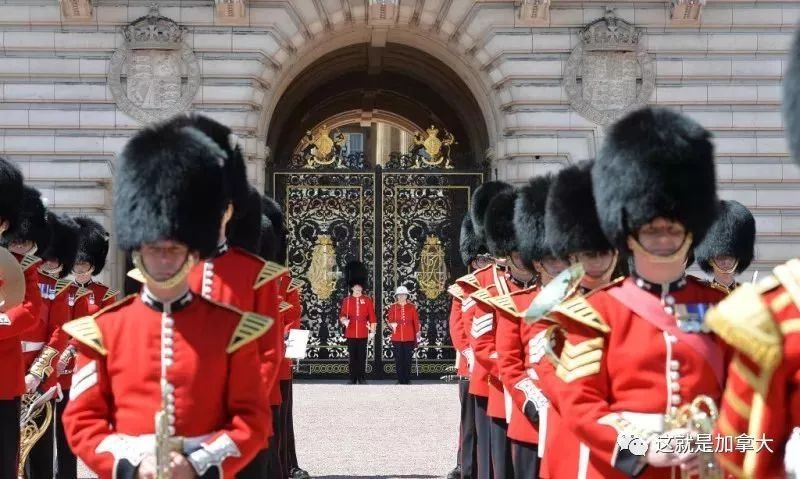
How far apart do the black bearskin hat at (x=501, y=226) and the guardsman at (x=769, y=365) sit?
4037mm

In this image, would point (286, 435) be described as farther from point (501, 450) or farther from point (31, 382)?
point (501, 450)

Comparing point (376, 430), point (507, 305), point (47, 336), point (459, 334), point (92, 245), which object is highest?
point (92, 245)

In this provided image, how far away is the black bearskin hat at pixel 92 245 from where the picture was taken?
31.6ft

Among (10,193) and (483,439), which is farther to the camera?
(483,439)

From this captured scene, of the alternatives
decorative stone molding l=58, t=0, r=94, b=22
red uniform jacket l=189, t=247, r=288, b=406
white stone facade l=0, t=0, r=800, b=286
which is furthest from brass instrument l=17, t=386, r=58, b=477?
decorative stone molding l=58, t=0, r=94, b=22

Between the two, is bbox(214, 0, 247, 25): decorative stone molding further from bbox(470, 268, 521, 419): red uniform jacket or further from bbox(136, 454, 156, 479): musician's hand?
bbox(136, 454, 156, 479): musician's hand

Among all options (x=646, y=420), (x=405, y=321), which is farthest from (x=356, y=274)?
(x=646, y=420)

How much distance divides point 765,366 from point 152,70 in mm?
13400

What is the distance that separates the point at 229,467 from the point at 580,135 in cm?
1262

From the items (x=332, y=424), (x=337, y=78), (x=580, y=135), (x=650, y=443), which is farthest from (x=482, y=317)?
(x=337, y=78)

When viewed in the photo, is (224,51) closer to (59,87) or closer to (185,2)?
(185,2)

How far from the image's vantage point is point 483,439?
6.96 m

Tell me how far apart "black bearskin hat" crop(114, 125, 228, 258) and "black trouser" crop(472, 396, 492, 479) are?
332cm

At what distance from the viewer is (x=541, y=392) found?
5.18 m
